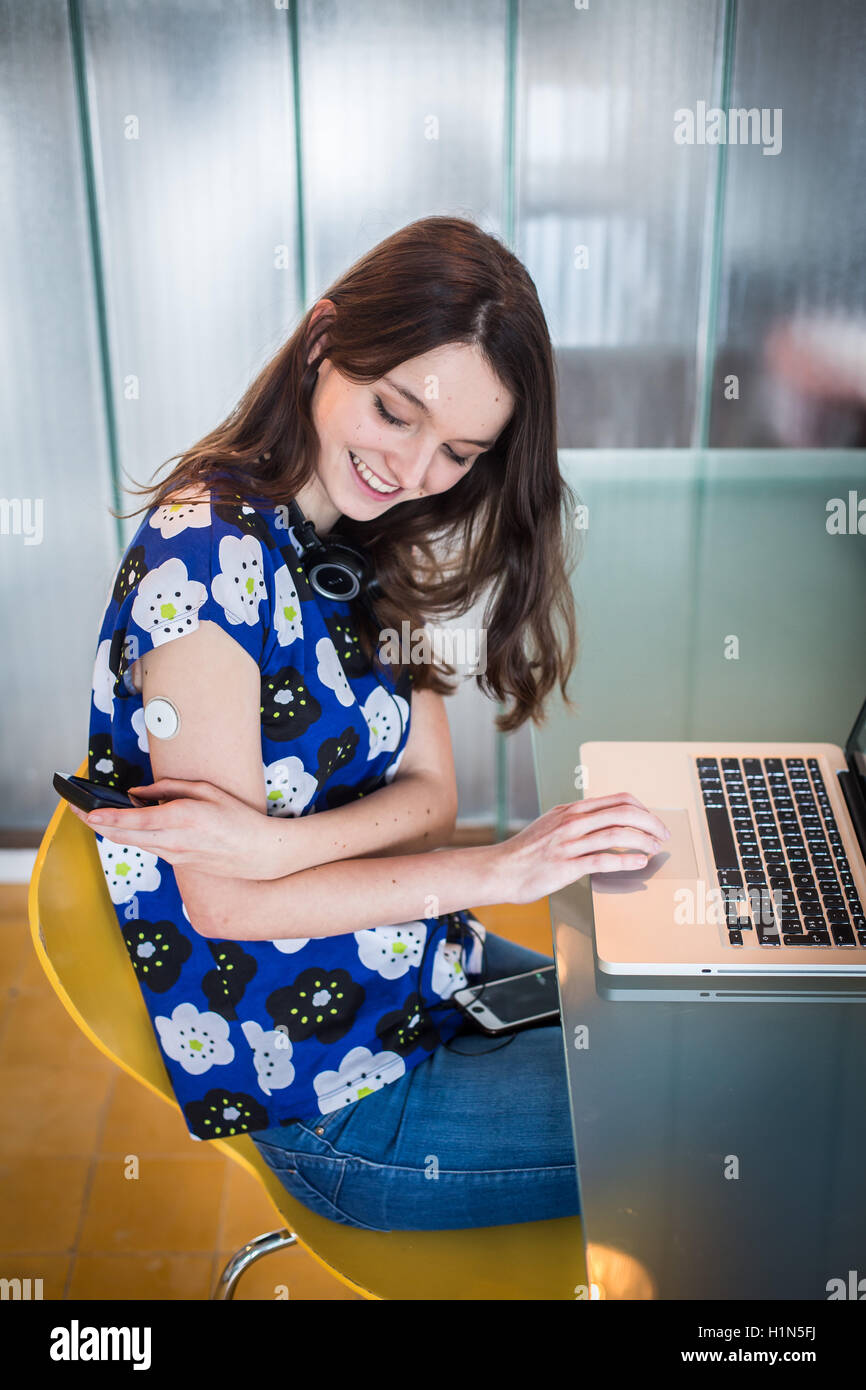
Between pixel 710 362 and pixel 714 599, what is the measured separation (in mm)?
819

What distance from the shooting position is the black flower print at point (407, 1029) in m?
1.18

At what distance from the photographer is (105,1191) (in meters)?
1.85

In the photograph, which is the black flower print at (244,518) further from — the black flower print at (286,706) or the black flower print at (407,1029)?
the black flower print at (407,1029)

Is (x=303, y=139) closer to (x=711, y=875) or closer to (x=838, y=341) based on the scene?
(x=838, y=341)

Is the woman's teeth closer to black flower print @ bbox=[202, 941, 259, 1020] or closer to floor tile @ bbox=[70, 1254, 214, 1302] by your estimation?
black flower print @ bbox=[202, 941, 259, 1020]

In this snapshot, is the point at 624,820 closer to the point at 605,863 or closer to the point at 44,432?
the point at 605,863

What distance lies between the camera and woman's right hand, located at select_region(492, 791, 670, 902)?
1.08 m

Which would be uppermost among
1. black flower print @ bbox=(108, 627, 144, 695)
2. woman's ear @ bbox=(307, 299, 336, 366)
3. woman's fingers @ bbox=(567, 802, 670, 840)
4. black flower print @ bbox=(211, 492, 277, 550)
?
woman's ear @ bbox=(307, 299, 336, 366)

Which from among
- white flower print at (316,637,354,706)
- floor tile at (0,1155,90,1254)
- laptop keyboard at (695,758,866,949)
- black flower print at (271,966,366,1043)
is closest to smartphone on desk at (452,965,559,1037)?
black flower print at (271,966,366,1043)

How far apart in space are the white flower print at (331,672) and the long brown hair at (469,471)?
77mm

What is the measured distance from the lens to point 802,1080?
918 mm

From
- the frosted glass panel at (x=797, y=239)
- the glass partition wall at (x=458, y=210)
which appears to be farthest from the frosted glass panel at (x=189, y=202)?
the frosted glass panel at (x=797, y=239)

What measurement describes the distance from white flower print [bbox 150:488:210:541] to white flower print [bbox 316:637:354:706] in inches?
7.3

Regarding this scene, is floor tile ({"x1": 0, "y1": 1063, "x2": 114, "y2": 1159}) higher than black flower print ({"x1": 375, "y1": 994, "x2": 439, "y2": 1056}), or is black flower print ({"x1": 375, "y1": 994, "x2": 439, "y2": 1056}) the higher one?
black flower print ({"x1": 375, "y1": 994, "x2": 439, "y2": 1056})
